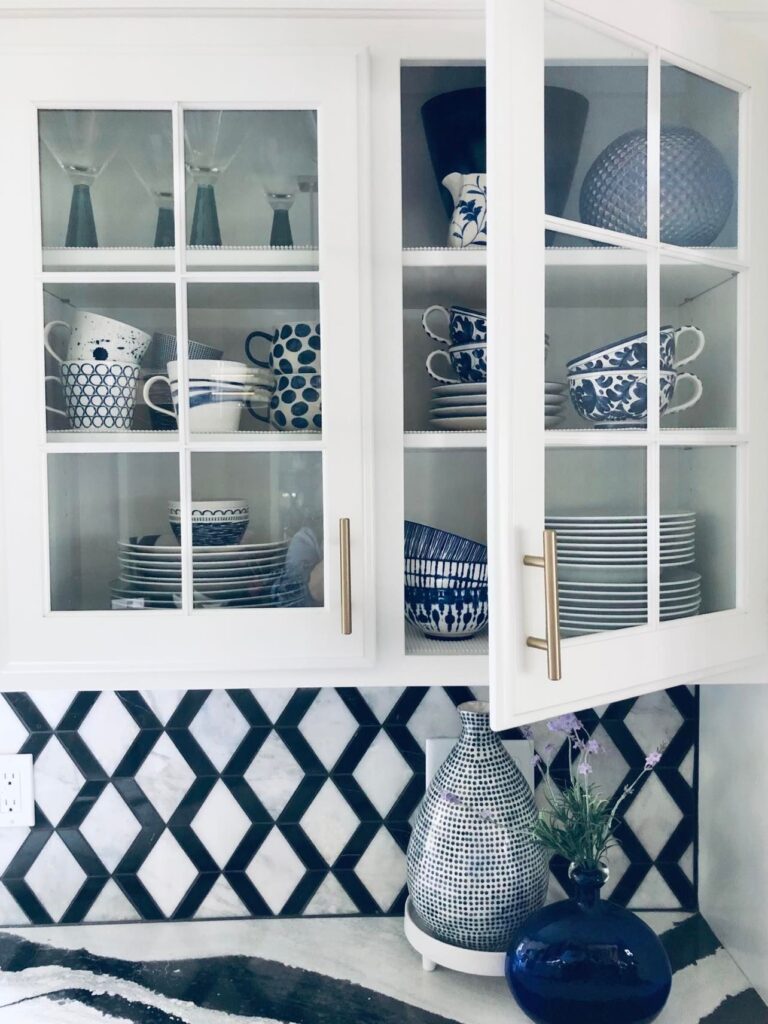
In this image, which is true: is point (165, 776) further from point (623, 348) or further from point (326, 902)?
point (623, 348)

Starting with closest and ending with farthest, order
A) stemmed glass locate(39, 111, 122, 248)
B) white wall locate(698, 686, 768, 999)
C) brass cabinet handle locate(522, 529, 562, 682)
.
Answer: brass cabinet handle locate(522, 529, 562, 682), stemmed glass locate(39, 111, 122, 248), white wall locate(698, 686, 768, 999)

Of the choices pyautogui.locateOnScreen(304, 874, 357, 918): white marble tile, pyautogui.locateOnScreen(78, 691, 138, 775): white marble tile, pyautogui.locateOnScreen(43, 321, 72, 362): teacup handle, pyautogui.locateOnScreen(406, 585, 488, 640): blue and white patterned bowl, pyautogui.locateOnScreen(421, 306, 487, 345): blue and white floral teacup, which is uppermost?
pyautogui.locateOnScreen(421, 306, 487, 345): blue and white floral teacup

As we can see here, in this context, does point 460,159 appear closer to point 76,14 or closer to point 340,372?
point 340,372

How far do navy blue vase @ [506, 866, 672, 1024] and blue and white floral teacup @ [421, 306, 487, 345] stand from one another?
73 centimetres

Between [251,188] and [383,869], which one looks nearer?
[251,188]

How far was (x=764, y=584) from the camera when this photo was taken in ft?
3.59

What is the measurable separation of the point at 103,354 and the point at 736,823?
1101 mm

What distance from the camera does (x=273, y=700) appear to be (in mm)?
1392

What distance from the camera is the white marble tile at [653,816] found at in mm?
1426

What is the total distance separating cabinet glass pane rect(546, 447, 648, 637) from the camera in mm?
930

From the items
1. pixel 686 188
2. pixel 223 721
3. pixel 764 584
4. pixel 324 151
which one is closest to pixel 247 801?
pixel 223 721

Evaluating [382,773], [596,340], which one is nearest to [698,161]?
[596,340]

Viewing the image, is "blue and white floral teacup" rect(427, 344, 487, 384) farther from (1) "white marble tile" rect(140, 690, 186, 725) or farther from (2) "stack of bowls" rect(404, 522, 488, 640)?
(1) "white marble tile" rect(140, 690, 186, 725)

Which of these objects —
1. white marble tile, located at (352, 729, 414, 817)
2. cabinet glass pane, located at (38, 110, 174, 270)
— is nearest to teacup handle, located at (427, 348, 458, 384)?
cabinet glass pane, located at (38, 110, 174, 270)
